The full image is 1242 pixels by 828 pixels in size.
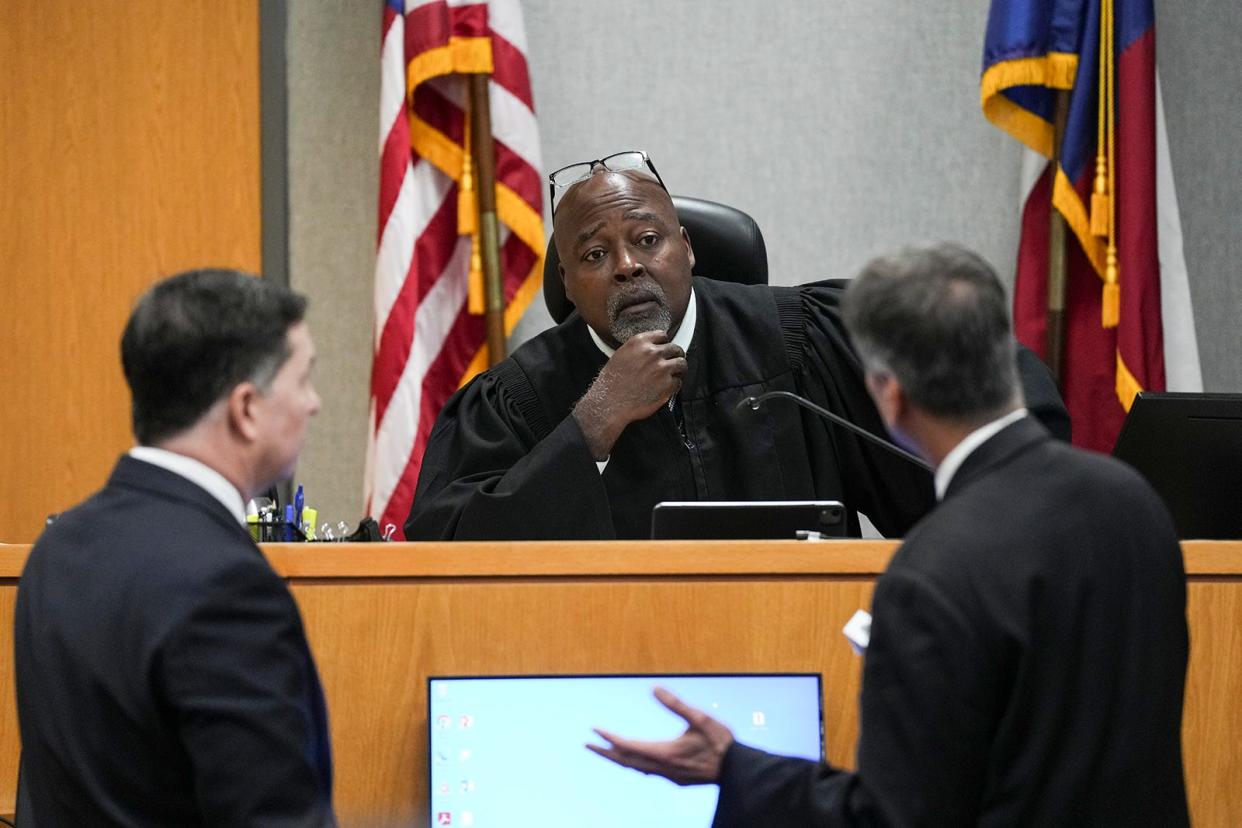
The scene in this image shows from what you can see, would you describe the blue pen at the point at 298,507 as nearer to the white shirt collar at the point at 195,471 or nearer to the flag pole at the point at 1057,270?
the white shirt collar at the point at 195,471

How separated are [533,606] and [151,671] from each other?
0.94 metres

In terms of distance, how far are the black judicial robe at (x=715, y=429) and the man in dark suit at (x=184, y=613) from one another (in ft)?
4.65

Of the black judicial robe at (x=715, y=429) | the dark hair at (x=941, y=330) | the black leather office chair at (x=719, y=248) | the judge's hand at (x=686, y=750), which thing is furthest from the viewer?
the black leather office chair at (x=719, y=248)

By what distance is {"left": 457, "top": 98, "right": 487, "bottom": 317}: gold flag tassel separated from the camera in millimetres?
4332

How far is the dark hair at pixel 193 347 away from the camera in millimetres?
1494

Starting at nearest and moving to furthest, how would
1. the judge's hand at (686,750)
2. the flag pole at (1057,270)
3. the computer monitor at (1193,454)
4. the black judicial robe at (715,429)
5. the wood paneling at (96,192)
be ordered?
the judge's hand at (686,750), the computer monitor at (1193,454), the black judicial robe at (715,429), the flag pole at (1057,270), the wood paneling at (96,192)

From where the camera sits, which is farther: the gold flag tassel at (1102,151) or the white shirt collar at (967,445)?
the gold flag tassel at (1102,151)

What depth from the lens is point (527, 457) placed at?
9.71 ft

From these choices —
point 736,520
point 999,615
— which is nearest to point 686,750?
point 999,615

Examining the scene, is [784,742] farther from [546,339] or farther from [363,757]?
[546,339]

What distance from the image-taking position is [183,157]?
4590 mm

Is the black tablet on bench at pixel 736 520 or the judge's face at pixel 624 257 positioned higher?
the judge's face at pixel 624 257

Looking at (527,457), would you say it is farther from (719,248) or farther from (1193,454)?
(1193,454)

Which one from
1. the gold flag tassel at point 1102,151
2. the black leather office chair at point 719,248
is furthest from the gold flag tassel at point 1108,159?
the black leather office chair at point 719,248
